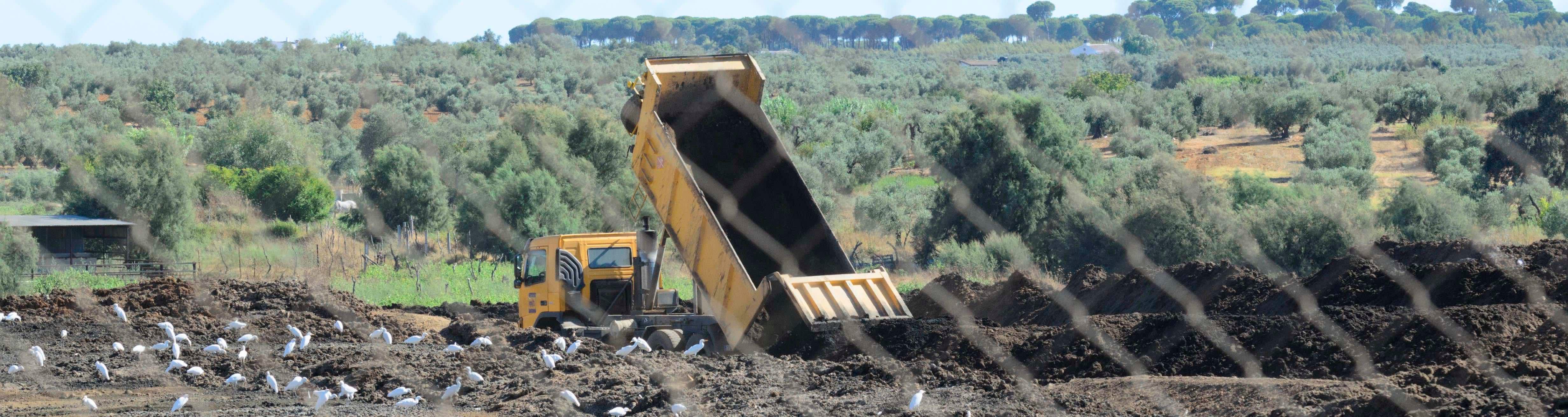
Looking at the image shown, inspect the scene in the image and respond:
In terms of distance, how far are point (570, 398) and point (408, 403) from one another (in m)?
0.96

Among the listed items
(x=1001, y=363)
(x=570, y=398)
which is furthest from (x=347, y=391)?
(x=1001, y=363)

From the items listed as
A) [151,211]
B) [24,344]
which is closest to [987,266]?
[24,344]

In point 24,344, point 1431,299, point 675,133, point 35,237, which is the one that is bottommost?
point 35,237

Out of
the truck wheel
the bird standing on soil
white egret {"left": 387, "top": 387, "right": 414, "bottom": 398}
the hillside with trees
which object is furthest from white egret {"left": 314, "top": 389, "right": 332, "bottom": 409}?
the truck wheel

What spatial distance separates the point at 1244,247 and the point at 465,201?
13886 mm

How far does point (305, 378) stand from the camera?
719 centimetres

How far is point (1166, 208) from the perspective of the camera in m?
16.1

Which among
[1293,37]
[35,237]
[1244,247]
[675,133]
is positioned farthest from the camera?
[1293,37]

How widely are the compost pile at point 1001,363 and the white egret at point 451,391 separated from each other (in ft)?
0.25

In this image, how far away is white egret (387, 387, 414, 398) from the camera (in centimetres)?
627

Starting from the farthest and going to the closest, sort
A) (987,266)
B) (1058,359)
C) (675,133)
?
(987,266) < (675,133) < (1058,359)

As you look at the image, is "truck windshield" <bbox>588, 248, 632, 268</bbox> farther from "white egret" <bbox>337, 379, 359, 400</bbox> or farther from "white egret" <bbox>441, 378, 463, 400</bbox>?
"white egret" <bbox>441, 378, 463, 400</bbox>

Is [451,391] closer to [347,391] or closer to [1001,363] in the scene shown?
[347,391]

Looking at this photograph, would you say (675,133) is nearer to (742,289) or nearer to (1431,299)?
(742,289)
